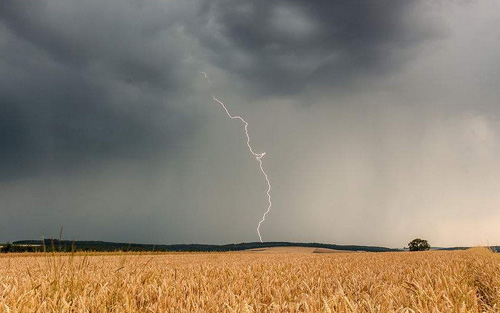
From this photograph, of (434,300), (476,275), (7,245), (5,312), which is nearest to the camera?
(5,312)

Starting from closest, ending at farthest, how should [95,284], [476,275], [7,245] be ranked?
[95,284]
[476,275]
[7,245]

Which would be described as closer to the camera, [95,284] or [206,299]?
[206,299]

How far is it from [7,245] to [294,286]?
62.9 metres

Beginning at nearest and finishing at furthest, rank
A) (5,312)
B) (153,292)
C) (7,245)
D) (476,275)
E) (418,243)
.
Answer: (5,312) → (153,292) → (476,275) → (7,245) → (418,243)

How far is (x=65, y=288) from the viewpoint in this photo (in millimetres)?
3936

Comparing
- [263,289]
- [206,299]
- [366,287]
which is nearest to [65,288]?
[206,299]

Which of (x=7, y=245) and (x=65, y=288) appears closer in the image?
(x=65, y=288)

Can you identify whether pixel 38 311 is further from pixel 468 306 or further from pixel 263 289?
pixel 468 306

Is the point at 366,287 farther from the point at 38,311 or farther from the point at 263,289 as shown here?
the point at 38,311

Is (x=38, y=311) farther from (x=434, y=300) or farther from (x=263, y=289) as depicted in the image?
(x=434, y=300)

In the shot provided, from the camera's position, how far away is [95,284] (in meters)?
4.18

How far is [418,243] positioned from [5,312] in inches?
3991

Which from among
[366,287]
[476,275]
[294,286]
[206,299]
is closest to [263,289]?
[294,286]

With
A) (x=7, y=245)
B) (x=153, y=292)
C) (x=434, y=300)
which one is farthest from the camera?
(x=7, y=245)
